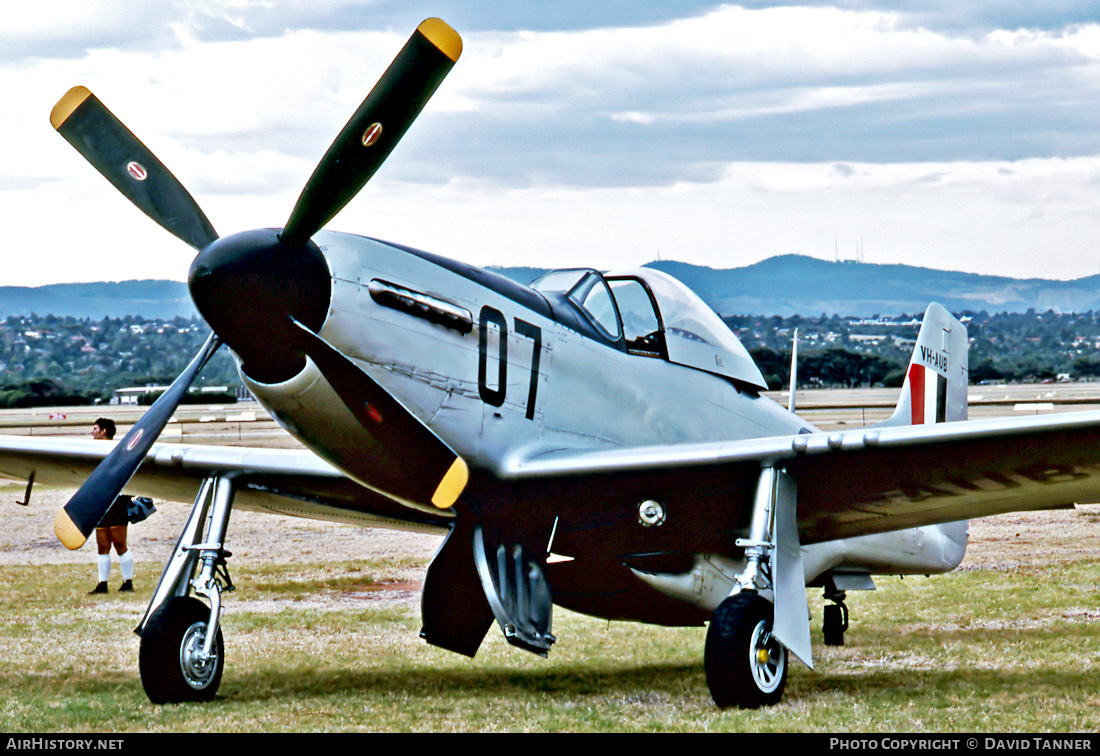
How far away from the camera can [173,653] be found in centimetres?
730

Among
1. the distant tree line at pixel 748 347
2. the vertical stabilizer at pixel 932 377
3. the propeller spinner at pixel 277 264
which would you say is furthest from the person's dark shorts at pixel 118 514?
the distant tree line at pixel 748 347

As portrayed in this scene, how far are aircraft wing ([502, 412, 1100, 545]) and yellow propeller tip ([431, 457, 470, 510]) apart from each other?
2.78 ft

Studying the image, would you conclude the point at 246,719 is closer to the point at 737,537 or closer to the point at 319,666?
the point at 319,666

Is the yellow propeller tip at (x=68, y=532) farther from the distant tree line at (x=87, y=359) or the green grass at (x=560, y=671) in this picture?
the distant tree line at (x=87, y=359)

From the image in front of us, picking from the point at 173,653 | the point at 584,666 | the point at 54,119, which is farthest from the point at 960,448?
the point at 54,119

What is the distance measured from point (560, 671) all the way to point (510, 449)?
99.8 inches

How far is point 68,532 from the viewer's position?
6383mm

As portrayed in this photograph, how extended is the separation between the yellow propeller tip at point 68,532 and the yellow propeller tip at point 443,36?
319cm

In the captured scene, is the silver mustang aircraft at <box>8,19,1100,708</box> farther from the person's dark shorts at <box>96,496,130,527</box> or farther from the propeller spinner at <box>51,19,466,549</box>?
the person's dark shorts at <box>96,496,130,527</box>

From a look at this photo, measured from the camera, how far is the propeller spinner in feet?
19.6

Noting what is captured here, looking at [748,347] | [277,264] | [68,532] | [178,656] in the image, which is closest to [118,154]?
[277,264]

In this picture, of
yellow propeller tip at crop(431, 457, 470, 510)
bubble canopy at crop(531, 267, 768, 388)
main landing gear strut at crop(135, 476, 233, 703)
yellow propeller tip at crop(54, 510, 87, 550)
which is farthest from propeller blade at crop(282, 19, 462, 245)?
main landing gear strut at crop(135, 476, 233, 703)
